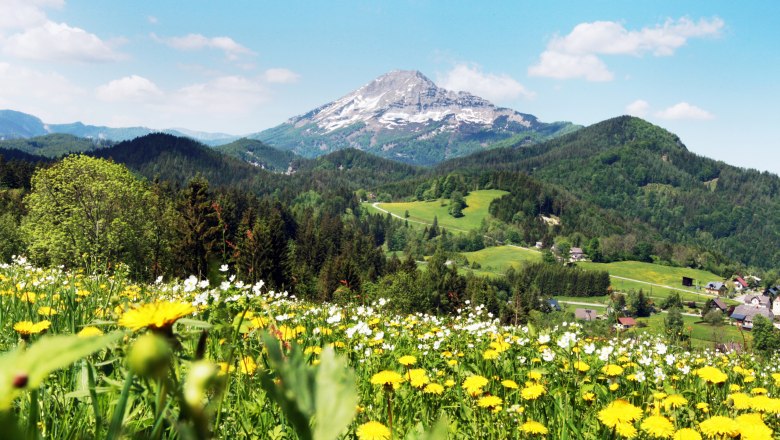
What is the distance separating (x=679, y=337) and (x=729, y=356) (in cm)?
78

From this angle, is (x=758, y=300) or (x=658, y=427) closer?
(x=658, y=427)

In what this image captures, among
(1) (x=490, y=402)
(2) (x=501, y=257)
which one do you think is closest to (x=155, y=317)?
(1) (x=490, y=402)

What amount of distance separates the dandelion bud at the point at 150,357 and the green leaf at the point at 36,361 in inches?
2.1

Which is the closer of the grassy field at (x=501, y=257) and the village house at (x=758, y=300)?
the village house at (x=758, y=300)

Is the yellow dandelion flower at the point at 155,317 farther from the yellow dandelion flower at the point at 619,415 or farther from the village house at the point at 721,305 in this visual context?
the village house at the point at 721,305

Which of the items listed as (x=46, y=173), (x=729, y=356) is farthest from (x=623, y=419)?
(x=46, y=173)

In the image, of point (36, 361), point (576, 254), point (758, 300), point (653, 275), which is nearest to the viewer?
point (36, 361)

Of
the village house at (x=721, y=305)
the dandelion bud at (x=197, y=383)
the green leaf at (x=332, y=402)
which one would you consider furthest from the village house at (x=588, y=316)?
the village house at (x=721, y=305)

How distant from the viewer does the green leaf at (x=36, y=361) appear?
339mm

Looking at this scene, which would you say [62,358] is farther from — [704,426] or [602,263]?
[602,263]

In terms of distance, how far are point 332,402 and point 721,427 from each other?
2977 mm

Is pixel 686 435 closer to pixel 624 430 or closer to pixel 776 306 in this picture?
pixel 624 430

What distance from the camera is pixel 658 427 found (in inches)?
106

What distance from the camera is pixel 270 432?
103 inches
